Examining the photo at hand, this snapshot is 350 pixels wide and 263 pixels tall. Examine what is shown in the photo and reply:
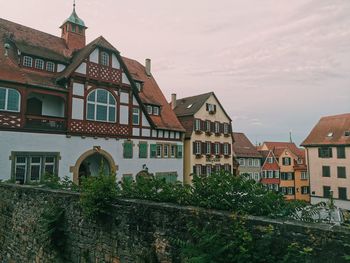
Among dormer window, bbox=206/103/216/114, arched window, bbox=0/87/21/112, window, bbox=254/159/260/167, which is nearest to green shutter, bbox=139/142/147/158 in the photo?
arched window, bbox=0/87/21/112

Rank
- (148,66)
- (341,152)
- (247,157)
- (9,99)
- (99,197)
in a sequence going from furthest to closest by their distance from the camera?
(247,157)
(341,152)
(148,66)
(9,99)
(99,197)

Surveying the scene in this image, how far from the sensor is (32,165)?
56.5 feet

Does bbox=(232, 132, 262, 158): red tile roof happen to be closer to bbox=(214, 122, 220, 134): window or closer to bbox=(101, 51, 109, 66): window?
bbox=(214, 122, 220, 134): window

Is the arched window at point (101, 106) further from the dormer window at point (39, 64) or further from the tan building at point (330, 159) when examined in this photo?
the tan building at point (330, 159)

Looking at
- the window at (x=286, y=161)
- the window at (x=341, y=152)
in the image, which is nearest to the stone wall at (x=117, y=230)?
the window at (x=341, y=152)

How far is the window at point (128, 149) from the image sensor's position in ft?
73.1

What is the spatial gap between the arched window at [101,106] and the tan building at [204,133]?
10532 mm

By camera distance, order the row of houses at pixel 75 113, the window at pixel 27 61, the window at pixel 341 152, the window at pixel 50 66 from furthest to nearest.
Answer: the window at pixel 341 152
the window at pixel 50 66
the window at pixel 27 61
the row of houses at pixel 75 113

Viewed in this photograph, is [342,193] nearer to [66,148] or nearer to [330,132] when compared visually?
[330,132]

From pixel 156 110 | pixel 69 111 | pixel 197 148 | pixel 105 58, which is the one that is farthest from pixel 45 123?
pixel 197 148

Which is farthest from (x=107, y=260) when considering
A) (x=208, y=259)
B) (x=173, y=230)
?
(x=208, y=259)

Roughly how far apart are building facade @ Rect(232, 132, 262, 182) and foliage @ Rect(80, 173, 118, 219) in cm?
3499

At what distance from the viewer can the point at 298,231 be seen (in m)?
4.05

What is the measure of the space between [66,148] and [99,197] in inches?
517
